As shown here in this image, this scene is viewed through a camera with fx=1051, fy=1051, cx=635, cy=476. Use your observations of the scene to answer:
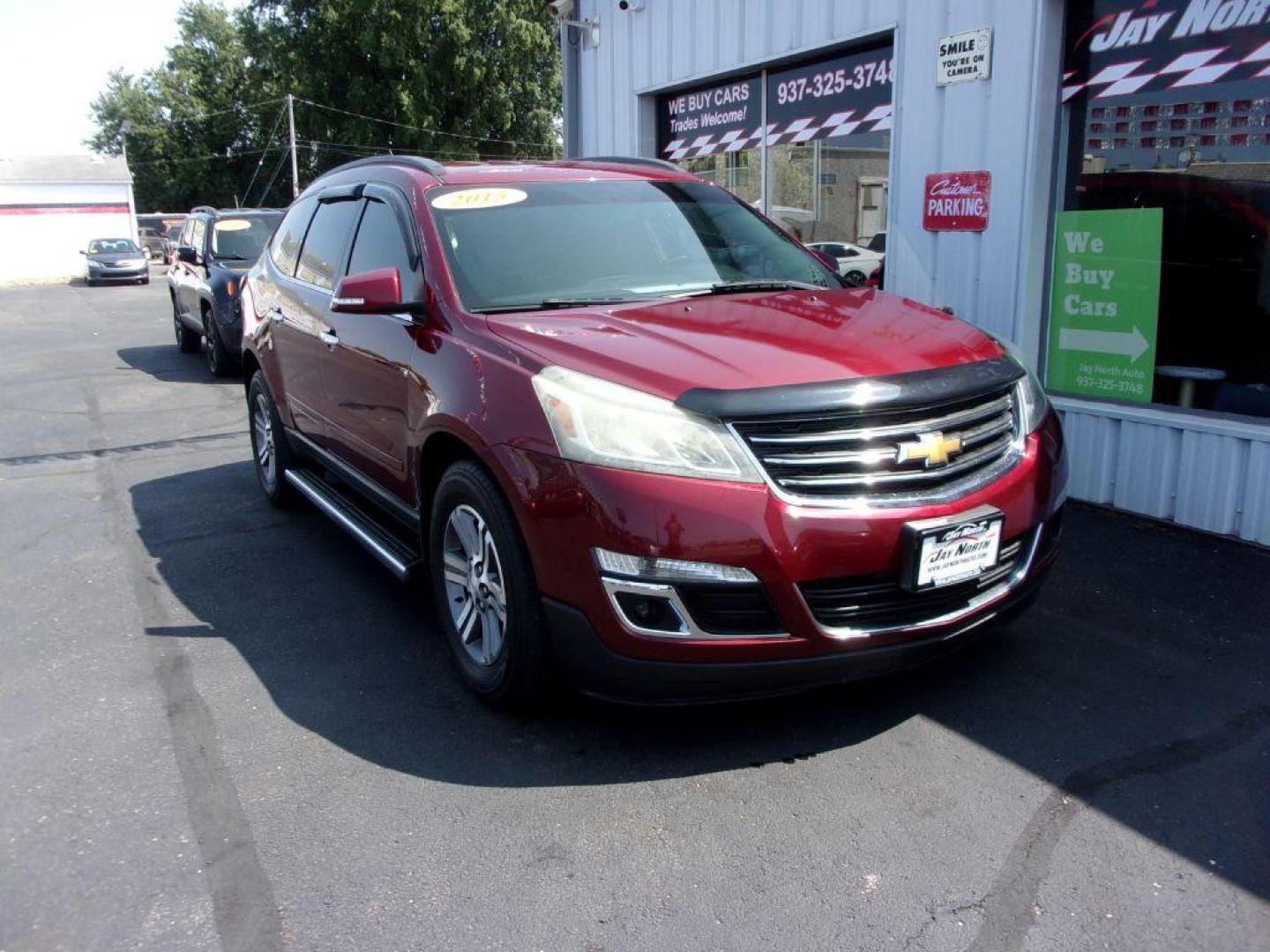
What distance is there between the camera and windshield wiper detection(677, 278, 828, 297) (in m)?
4.13

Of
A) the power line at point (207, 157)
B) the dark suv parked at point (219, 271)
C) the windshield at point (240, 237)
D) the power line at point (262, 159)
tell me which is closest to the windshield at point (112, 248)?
the power line at point (262, 159)

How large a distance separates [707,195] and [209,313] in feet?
29.4

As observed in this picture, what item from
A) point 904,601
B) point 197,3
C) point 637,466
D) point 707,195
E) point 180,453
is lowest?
point 180,453

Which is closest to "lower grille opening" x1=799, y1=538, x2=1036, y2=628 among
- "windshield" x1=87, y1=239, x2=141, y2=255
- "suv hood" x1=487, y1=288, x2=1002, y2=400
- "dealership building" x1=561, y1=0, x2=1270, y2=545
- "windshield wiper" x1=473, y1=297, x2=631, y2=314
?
"suv hood" x1=487, y1=288, x2=1002, y2=400

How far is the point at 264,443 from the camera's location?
6.47 metres

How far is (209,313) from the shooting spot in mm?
12109

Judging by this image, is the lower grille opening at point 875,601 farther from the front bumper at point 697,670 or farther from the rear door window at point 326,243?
the rear door window at point 326,243

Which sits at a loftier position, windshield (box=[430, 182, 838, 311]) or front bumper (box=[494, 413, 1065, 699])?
windshield (box=[430, 182, 838, 311])

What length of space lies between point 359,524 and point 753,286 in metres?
2.01

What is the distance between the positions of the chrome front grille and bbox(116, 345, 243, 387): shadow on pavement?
983cm

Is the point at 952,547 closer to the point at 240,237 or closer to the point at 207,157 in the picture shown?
the point at 240,237

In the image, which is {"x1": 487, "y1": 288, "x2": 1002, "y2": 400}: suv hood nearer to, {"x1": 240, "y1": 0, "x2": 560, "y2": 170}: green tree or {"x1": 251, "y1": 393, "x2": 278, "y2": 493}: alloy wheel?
{"x1": 251, "y1": 393, "x2": 278, "y2": 493}: alloy wheel

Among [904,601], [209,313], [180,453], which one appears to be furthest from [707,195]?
[209,313]

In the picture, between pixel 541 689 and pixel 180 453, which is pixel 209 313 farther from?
pixel 541 689
